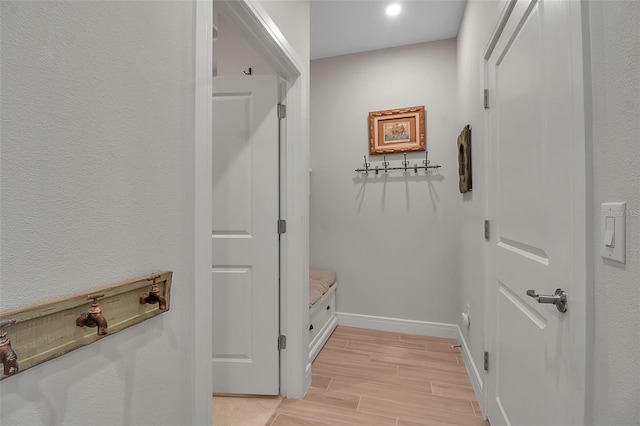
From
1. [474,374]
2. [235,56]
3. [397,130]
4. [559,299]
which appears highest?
[235,56]

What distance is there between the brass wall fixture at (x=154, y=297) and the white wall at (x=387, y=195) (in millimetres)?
2479

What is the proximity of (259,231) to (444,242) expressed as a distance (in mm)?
1881

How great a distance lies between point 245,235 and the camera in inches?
74.4

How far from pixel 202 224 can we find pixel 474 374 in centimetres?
205

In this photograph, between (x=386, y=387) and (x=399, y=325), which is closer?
(x=386, y=387)

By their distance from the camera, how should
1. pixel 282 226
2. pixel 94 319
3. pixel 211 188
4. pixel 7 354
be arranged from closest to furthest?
pixel 7 354
pixel 94 319
pixel 211 188
pixel 282 226

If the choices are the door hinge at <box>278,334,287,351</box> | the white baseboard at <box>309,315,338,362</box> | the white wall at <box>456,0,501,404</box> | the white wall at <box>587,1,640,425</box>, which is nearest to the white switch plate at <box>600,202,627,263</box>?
the white wall at <box>587,1,640,425</box>

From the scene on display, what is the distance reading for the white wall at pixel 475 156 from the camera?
1691 mm

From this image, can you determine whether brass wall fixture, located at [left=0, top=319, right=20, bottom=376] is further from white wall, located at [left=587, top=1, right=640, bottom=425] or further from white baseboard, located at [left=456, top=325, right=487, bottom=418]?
white baseboard, located at [left=456, top=325, right=487, bottom=418]

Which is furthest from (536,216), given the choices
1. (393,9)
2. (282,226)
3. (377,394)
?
(393,9)

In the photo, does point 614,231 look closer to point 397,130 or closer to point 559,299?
point 559,299

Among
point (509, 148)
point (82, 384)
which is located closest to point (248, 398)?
point (82, 384)

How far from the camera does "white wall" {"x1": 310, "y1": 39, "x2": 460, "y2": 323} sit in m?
2.84

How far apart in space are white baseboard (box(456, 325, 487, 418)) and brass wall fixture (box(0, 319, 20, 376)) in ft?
6.84
